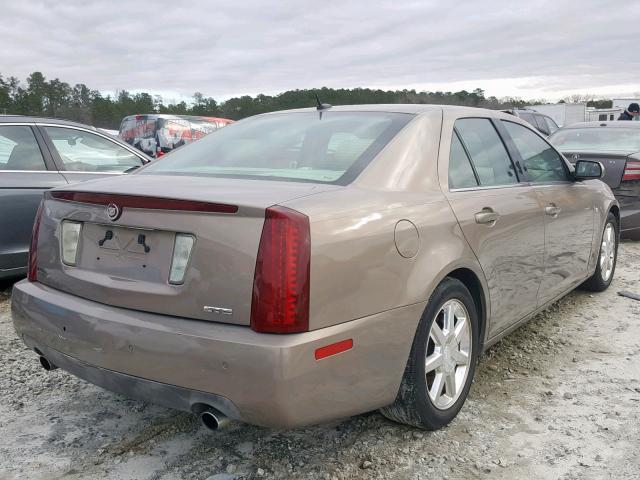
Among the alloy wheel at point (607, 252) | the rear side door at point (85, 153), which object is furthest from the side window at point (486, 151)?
the rear side door at point (85, 153)

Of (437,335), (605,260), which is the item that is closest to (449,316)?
(437,335)

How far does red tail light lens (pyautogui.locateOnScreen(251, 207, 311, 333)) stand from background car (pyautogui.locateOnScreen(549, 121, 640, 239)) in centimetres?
558

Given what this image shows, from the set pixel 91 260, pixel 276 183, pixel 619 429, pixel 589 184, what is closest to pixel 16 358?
pixel 91 260

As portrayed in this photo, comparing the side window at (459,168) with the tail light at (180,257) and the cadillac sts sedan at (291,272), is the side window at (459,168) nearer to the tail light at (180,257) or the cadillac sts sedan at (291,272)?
the cadillac sts sedan at (291,272)

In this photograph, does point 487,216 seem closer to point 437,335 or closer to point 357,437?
point 437,335

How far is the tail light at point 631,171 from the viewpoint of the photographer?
6.85 meters

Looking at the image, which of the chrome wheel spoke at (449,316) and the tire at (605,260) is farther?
the tire at (605,260)

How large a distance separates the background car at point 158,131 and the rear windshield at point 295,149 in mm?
9096

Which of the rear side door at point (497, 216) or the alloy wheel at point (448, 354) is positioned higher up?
the rear side door at point (497, 216)

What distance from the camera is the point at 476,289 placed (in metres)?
2.99

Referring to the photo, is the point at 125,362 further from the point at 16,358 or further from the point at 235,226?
the point at 16,358

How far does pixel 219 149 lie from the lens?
3.12 metres

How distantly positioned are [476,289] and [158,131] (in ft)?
34.6

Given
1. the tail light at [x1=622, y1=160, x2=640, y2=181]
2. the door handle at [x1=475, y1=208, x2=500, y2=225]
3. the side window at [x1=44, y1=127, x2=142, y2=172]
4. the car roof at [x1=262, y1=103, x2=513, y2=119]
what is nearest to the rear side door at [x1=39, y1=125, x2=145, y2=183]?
the side window at [x1=44, y1=127, x2=142, y2=172]
